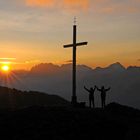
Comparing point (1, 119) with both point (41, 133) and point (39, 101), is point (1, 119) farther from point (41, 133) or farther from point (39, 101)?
point (39, 101)

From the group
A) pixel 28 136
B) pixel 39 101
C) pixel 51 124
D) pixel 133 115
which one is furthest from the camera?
pixel 39 101

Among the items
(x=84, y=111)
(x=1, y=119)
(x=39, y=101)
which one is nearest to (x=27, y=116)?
(x=1, y=119)

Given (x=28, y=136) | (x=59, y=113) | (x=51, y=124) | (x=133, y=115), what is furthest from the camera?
(x=133, y=115)

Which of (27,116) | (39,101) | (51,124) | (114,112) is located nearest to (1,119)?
(27,116)

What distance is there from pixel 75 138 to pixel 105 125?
11.4ft

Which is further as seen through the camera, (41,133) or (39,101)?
(39,101)

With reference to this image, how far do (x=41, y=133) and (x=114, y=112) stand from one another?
949cm

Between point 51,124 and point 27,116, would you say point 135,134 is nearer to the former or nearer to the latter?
point 51,124

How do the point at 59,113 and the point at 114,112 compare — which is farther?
the point at 114,112

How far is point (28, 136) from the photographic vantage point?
31094 mm

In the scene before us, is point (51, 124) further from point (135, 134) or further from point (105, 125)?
point (135, 134)

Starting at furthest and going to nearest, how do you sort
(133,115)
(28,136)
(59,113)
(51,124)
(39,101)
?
(39,101) < (133,115) < (59,113) < (51,124) < (28,136)

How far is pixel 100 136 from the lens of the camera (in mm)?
31984

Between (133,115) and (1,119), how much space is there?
11.8m
